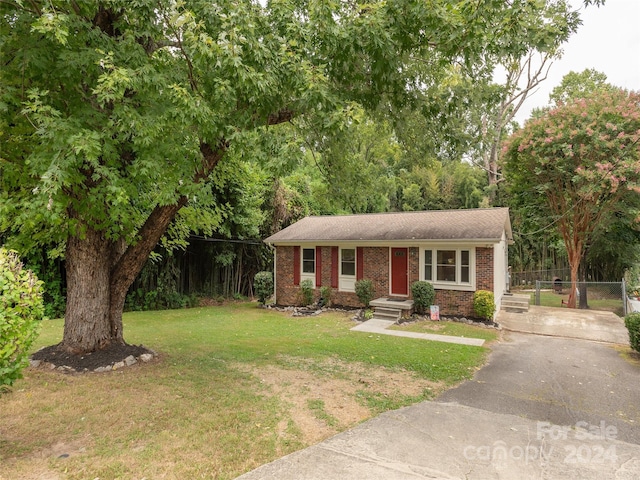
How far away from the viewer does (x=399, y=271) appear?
12.8 metres

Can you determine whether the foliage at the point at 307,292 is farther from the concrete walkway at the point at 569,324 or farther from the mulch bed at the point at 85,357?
the mulch bed at the point at 85,357

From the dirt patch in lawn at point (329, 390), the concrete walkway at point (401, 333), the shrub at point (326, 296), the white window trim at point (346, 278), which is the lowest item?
the concrete walkway at point (401, 333)

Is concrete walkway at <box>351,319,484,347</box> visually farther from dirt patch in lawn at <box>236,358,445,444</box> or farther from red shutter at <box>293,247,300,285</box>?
red shutter at <box>293,247,300,285</box>

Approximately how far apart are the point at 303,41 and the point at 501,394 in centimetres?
608

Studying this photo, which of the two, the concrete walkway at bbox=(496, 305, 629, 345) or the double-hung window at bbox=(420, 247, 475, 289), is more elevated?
the double-hung window at bbox=(420, 247, 475, 289)

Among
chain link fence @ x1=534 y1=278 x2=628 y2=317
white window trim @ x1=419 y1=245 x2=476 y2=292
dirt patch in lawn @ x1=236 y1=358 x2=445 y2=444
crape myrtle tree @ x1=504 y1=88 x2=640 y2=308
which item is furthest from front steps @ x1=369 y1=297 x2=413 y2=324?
crape myrtle tree @ x1=504 y1=88 x2=640 y2=308

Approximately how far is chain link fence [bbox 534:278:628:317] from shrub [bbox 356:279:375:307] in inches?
300

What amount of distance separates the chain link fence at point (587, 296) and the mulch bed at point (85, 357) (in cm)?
1534

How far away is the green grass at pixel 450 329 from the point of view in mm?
9677

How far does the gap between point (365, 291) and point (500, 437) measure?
8.79 metres

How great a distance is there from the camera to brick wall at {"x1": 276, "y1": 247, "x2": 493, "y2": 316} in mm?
11320

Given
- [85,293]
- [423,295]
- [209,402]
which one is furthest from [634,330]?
[85,293]

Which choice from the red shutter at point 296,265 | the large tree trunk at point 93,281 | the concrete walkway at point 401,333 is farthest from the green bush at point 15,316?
the red shutter at point 296,265

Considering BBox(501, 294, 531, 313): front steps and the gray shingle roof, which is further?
BBox(501, 294, 531, 313): front steps
